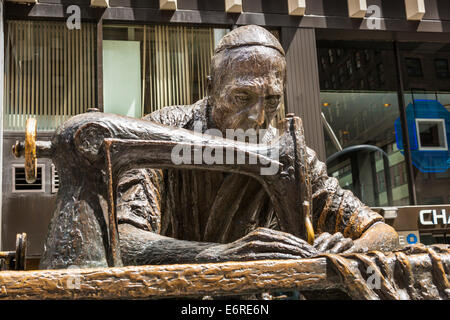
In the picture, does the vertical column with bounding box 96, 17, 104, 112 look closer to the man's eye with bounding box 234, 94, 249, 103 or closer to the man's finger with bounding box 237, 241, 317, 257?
the man's eye with bounding box 234, 94, 249, 103

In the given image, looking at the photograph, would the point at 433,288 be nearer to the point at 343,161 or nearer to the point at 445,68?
the point at 343,161

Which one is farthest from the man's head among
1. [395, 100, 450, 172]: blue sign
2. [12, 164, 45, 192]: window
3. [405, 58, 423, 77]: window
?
[405, 58, 423, 77]: window

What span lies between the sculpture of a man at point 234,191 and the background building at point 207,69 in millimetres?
2557

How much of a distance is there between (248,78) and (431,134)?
387cm

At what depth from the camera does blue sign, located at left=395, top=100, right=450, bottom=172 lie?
4859 mm

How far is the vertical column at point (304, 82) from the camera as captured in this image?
4.20m

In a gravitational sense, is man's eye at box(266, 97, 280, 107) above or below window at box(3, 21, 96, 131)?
below

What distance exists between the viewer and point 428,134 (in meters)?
4.94

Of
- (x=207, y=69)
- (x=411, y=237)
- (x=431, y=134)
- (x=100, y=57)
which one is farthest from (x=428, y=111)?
(x=100, y=57)

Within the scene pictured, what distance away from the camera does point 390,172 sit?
4.75m

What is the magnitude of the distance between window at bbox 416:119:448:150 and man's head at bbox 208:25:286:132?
366 cm

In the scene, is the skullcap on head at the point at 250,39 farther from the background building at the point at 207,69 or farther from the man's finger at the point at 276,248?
the background building at the point at 207,69
